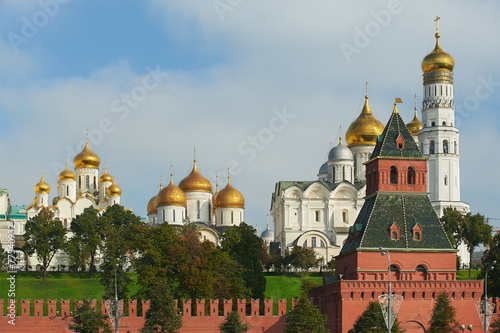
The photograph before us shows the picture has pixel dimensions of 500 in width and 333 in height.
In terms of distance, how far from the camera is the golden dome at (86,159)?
4481 inches

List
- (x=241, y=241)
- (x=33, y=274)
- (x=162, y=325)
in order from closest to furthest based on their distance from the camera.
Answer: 1. (x=162, y=325)
2. (x=241, y=241)
3. (x=33, y=274)

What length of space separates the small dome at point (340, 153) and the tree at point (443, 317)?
4753 cm

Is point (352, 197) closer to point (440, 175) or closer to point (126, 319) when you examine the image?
point (440, 175)

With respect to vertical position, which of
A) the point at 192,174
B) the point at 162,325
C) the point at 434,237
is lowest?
the point at 162,325

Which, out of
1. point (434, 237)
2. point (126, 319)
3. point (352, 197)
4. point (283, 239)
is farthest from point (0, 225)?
point (434, 237)

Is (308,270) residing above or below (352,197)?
below

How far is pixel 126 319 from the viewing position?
55.6m

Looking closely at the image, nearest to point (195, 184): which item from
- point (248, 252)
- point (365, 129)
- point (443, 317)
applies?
point (365, 129)

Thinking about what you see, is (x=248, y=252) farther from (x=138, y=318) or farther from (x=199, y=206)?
(x=199, y=206)

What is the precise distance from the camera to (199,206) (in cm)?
10331

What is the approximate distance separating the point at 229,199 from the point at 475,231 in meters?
25.2

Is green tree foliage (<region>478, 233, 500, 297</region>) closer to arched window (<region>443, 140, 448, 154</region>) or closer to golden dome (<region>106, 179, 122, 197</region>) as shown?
arched window (<region>443, 140, 448, 154</region>)

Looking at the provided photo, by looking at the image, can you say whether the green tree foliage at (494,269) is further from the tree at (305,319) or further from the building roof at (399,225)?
the tree at (305,319)

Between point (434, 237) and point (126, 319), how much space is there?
55.7ft
